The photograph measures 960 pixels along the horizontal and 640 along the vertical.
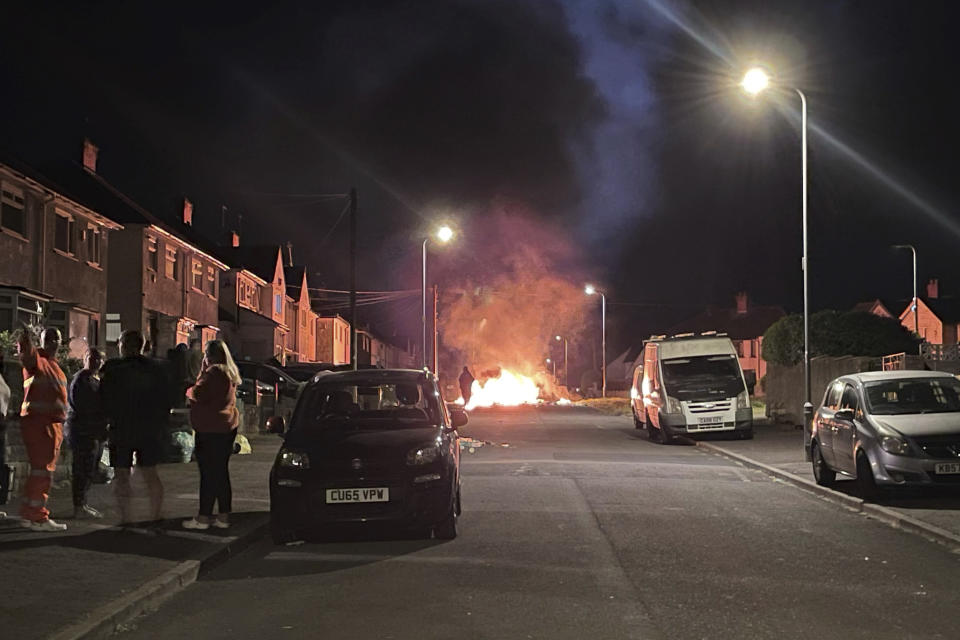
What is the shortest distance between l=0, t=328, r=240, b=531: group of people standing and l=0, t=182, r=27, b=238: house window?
19172mm

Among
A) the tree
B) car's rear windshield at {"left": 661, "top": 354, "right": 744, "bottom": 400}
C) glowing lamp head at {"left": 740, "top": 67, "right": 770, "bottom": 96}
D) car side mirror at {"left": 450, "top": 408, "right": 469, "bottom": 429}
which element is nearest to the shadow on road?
car side mirror at {"left": 450, "top": 408, "right": 469, "bottom": 429}

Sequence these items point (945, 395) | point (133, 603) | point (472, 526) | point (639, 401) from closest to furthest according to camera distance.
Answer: point (133, 603)
point (472, 526)
point (945, 395)
point (639, 401)

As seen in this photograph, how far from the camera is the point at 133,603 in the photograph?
6.93 m

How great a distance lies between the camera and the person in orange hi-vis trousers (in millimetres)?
9906

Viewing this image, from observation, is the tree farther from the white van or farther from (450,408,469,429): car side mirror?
(450,408,469,429): car side mirror

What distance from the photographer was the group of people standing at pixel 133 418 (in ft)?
32.5

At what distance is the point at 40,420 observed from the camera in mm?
10047

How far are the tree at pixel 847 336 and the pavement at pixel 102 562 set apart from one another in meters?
25.4

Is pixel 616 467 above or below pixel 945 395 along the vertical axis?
below

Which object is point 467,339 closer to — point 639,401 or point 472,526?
point 639,401

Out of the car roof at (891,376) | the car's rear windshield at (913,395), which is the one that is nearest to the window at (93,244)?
the car roof at (891,376)

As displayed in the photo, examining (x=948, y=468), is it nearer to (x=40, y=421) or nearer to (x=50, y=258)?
(x=40, y=421)

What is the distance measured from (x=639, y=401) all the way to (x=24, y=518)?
21.5 meters

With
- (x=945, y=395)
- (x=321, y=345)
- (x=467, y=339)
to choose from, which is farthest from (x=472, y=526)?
(x=321, y=345)
